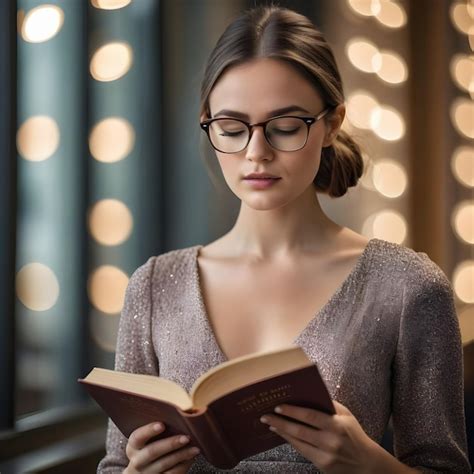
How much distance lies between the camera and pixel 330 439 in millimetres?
1077

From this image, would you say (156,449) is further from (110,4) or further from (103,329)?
(110,4)

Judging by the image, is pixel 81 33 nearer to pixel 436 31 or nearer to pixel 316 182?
pixel 316 182

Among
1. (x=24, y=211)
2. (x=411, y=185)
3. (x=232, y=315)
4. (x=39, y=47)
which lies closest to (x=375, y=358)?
(x=232, y=315)

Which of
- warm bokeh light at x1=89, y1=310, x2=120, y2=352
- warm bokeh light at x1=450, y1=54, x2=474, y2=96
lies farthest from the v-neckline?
warm bokeh light at x1=450, y1=54, x2=474, y2=96

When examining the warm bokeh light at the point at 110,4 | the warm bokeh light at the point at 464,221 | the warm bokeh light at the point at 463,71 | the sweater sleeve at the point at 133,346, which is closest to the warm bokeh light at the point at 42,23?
the warm bokeh light at the point at 110,4

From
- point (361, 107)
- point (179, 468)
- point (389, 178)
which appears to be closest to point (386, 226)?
point (389, 178)

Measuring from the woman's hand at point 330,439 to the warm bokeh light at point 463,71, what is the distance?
1884mm

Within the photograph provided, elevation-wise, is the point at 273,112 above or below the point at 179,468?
above

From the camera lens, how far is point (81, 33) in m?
2.00

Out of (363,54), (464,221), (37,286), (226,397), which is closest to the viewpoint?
(226,397)

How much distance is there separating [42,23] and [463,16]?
1568 mm

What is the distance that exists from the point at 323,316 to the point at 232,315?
16cm

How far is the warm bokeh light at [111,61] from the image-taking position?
2.07 meters

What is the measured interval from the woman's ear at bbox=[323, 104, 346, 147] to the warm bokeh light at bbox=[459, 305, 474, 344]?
1282mm
